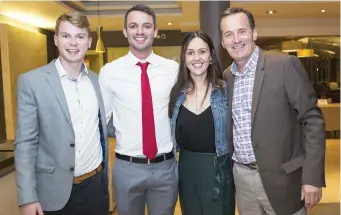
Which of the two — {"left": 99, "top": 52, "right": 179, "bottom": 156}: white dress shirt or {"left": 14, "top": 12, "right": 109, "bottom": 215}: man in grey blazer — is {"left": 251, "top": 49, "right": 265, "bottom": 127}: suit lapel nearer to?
{"left": 99, "top": 52, "right": 179, "bottom": 156}: white dress shirt

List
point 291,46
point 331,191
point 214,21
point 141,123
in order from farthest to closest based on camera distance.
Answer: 1. point 291,46
2. point 331,191
3. point 214,21
4. point 141,123

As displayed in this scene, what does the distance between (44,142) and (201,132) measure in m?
0.87

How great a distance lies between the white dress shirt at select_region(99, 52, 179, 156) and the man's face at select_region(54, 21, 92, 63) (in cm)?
31

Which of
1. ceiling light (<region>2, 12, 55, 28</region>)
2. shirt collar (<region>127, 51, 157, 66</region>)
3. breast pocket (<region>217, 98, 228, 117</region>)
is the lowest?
breast pocket (<region>217, 98, 228, 117</region>)

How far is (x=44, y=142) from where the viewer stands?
1.97m

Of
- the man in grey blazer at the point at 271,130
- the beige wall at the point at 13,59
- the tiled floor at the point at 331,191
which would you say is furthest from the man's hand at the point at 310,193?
the beige wall at the point at 13,59

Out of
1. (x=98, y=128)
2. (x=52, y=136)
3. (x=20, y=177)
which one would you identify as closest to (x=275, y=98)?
(x=98, y=128)

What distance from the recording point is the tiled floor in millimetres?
4441

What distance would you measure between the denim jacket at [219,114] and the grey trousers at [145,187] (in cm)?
30

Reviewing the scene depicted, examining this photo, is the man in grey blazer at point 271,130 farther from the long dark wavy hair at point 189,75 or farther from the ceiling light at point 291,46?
the ceiling light at point 291,46

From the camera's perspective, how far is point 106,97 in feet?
7.68

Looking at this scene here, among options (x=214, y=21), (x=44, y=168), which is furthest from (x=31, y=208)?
(x=214, y=21)

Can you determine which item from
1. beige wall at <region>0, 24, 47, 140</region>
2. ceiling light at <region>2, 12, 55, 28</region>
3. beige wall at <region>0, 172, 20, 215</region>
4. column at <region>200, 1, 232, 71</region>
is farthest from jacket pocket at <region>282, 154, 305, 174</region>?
ceiling light at <region>2, 12, 55, 28</region>

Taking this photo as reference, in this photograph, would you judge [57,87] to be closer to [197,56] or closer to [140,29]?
[140,29]
